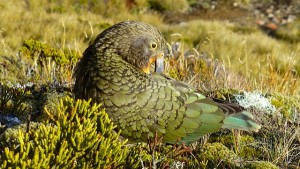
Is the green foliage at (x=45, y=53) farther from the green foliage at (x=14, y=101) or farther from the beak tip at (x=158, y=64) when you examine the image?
the beak tip at (x=158, y=64)

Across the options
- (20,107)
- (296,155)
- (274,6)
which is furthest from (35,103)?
(274,6)

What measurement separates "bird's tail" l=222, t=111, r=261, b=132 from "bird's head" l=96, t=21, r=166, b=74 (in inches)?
30.8

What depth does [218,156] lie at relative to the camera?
3471 mm

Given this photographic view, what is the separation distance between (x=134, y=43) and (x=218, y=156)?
42.0 inches

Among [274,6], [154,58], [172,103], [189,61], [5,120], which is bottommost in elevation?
[274,6]

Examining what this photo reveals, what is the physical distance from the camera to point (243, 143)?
12.4ft

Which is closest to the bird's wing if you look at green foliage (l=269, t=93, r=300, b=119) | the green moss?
the green moss

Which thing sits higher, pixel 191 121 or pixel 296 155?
pixel 191 121

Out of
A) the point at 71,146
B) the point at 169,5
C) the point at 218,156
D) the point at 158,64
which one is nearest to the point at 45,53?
the point at 158,64

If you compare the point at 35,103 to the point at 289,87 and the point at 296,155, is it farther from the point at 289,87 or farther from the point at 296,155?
the point at 289,87

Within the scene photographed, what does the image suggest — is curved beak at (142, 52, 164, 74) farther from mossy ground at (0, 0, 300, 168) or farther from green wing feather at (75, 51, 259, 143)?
mossy ground at (0, 0, 300, 168)

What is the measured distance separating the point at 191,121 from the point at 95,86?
2.51 ft

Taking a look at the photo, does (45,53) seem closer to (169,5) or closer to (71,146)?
(71,146)

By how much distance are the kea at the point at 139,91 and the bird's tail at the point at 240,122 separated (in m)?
0.10
